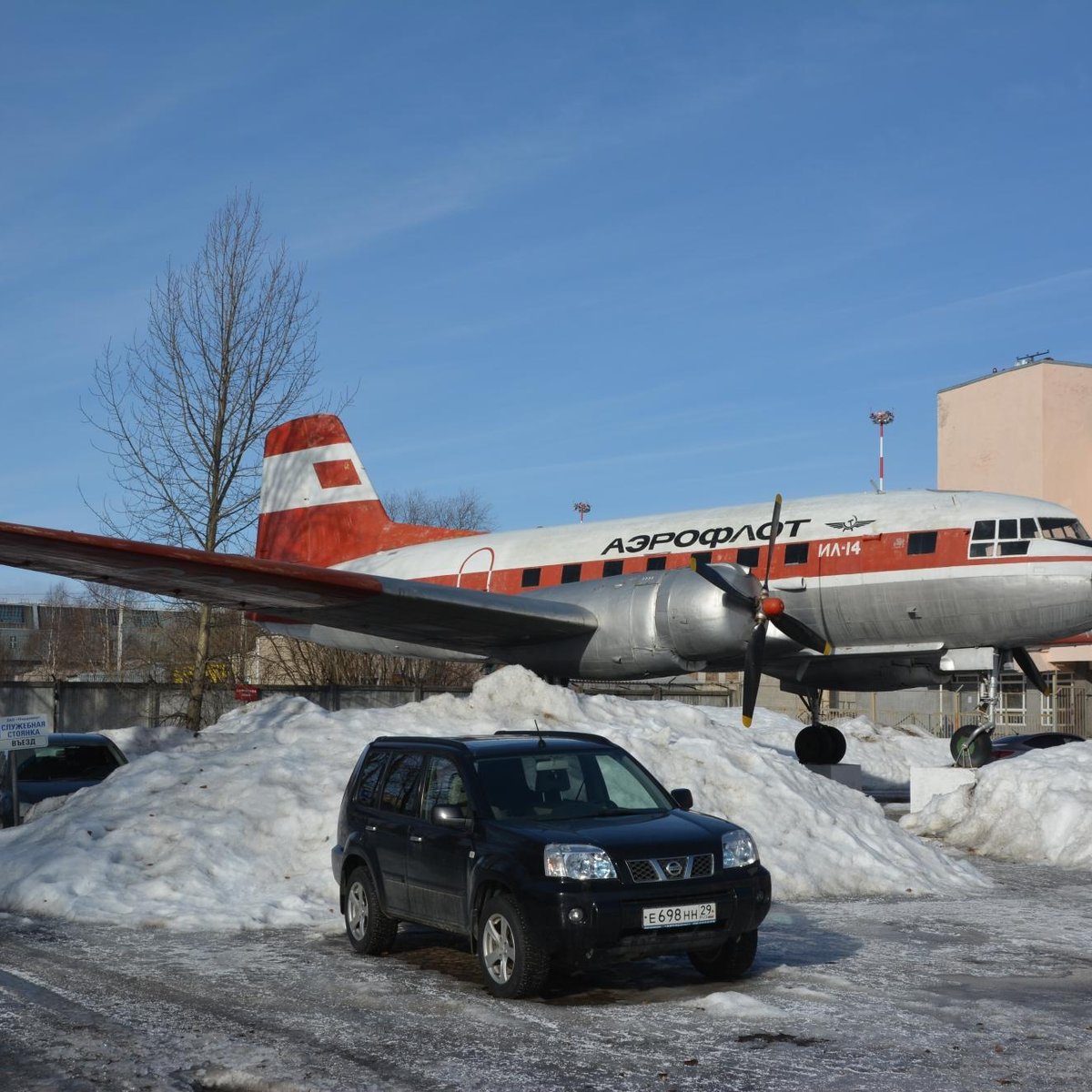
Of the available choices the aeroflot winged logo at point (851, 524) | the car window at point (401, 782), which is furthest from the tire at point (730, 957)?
the aeroflot winged logo at point (851, 524)

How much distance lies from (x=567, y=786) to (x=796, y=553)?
12493 mm

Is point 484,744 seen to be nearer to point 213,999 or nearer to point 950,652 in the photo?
point 213,999

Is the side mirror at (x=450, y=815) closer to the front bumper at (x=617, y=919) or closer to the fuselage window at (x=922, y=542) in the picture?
the front bumper at (x=617, y=919)

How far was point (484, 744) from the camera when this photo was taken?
9.78 m

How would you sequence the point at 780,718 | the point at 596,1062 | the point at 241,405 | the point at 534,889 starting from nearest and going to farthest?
the point at 596,1062
the point at 534,889
the point at 241,405
the point at 780,718

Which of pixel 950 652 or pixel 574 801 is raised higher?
pixel 950 652

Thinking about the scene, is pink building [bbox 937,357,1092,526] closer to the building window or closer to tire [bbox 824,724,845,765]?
tire [bbox 824,724,845,765]

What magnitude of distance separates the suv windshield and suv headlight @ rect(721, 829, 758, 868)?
736 mm

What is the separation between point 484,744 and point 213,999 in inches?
104

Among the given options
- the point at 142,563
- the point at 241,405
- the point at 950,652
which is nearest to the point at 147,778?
the point at 142,563

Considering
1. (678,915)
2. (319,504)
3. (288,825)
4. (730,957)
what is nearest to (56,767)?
(288,825)

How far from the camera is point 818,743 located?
23078 millimetres

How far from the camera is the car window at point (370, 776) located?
34.4ft

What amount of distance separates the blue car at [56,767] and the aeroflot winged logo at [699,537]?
9.71 meters
